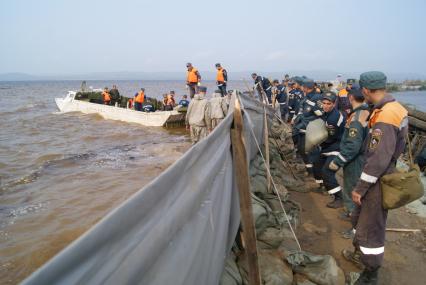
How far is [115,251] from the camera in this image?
1044 millimetres

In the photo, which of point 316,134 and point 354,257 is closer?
point 354,257

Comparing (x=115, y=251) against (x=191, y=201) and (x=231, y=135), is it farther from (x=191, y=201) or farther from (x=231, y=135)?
(x=231, y=135)

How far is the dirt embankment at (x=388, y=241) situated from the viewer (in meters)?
3.67

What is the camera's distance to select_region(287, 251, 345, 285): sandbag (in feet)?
10.5

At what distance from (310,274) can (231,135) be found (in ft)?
5.72

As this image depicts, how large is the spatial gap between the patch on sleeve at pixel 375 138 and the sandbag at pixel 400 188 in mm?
296

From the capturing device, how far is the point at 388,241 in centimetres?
437

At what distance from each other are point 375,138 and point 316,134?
250 cm

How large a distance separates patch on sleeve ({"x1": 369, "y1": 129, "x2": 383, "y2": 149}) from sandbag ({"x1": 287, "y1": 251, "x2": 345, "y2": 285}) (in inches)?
50.4

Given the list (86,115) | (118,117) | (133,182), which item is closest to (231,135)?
(133,182)

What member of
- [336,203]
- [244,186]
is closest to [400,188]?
[244,186]

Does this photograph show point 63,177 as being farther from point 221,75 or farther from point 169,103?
point 169,103

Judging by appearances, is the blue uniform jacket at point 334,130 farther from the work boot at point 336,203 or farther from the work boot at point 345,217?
the work boot at point 345,217

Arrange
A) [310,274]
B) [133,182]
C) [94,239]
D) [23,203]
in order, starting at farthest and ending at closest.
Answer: [133,182], [23,203], [310,274], [94,239]
